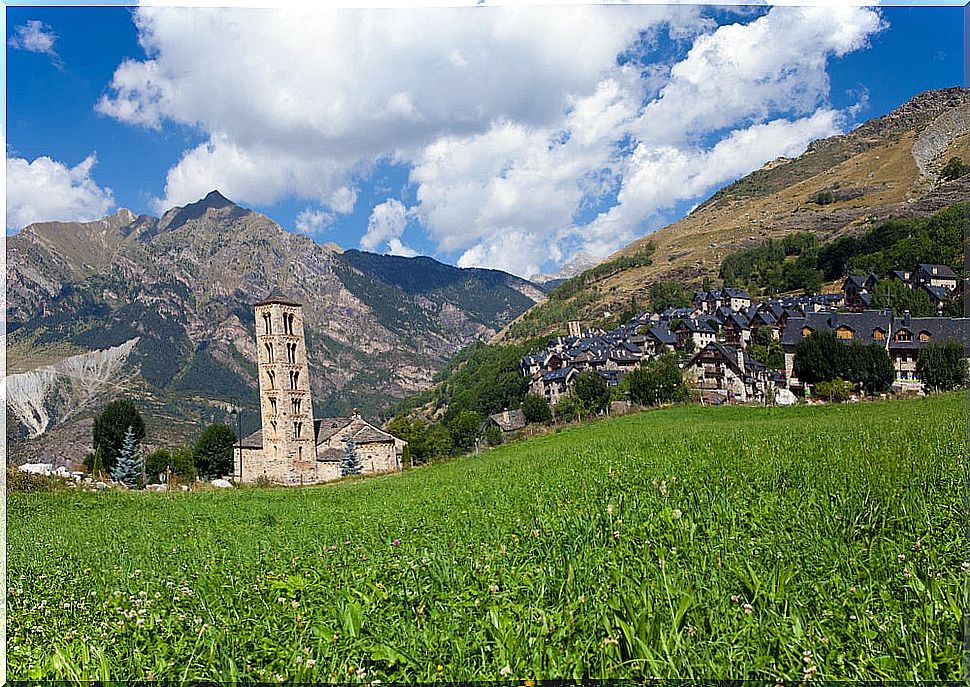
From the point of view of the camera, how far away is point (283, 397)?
57312 millimetres

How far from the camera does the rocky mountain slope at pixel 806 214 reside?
5123 inches

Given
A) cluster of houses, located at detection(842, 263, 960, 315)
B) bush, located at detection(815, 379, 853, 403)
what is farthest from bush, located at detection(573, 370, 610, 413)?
cluster of houses, located at detection(842, 263, 960, 315)

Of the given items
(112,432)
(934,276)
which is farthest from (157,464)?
(934,276)

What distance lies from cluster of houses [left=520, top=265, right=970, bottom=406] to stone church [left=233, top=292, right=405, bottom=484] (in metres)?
26.3

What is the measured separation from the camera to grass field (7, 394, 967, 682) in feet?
10.3

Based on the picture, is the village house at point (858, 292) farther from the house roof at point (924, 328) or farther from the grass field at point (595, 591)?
the grass field at point (595, 591)

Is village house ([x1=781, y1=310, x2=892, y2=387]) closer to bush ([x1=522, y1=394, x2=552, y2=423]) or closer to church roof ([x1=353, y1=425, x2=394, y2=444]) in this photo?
bush ([x1=522, y1=394, x2=552, y2=423])

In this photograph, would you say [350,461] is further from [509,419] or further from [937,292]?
[937,292]

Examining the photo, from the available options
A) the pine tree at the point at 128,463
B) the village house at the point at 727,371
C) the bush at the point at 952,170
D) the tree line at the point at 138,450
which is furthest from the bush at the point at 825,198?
the pine tree at the point at 128,463

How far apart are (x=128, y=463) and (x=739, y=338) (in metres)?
60.9

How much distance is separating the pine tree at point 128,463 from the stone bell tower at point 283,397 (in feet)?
27.9

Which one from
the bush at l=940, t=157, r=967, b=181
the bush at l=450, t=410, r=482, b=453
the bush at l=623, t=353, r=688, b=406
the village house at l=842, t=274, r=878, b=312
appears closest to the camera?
the bush at l=623, t=353, r=688, b=406

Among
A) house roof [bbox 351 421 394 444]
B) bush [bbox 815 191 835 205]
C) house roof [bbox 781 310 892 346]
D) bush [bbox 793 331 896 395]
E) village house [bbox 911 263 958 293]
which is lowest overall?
house roof [bbox 351 421 394 444]

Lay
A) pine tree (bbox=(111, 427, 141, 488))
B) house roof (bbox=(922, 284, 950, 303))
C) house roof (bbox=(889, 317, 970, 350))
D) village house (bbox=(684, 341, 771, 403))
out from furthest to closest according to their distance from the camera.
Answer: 1. house roof (bbox=(922, 284, 950, 303))
2. village house (bbox=(684, 341, 771, 403))
3. pine tree (bbox=(111, 427, 141, 488))
4. house roof (bbox=(889, 317, 970, 350))
